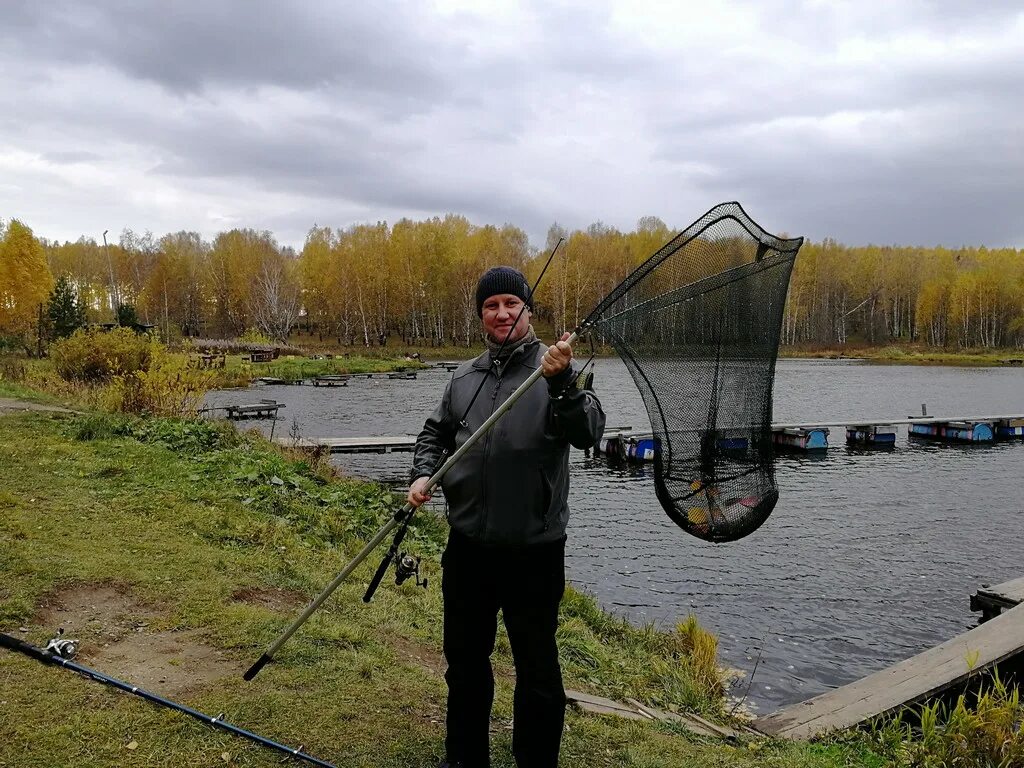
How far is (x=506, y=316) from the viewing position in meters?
3.18

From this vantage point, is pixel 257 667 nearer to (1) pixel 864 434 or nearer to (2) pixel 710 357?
(2) pixel 710 357

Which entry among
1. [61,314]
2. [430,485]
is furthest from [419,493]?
[61,314]

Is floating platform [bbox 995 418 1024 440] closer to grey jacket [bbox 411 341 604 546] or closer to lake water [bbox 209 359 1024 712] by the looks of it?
lake water [bbox 209 359 1024 712]

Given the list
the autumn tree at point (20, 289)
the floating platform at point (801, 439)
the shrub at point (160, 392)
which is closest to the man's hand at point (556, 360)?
the shrub at point (160, 392)

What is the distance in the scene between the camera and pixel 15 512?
6418 millimetres

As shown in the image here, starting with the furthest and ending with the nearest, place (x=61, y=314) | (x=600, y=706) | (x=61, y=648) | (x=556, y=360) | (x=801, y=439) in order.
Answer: (x=61, y=314) < (x=801, y=439) < (x=600, y=706) < (x=61, y=648) < (x=556, y=360)

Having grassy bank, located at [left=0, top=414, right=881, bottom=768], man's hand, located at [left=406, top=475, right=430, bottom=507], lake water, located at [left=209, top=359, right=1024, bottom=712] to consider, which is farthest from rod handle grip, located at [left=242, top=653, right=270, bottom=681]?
lake water, located at [left=209, top=359, right=1024, bottom=712]

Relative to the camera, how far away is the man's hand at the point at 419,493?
318 centimetres

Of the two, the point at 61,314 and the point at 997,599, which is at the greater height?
the point at 61,314

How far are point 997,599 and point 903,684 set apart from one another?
137 inches

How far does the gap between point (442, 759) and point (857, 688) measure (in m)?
4.81

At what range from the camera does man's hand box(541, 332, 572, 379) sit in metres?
2.73

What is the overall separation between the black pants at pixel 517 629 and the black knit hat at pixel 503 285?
1.06 m

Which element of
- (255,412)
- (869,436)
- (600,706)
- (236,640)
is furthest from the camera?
(255,412)
